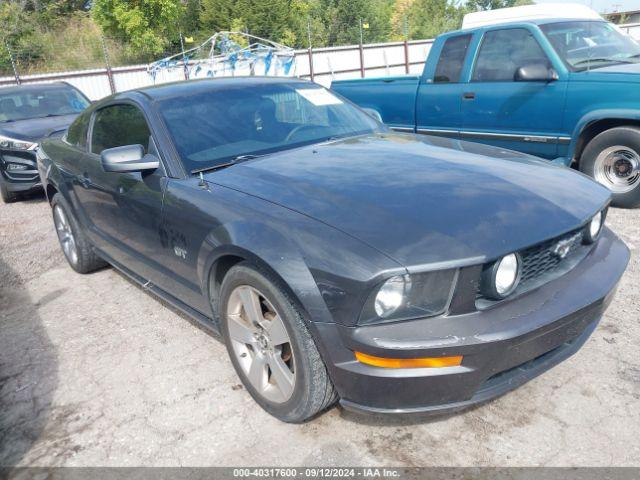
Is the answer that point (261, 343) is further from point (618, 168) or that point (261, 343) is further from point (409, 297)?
point (618, 168)

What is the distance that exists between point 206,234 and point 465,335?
1343 mm

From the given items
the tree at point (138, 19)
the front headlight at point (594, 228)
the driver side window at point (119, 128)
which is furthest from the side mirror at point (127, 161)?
the tree at point (138, 19)

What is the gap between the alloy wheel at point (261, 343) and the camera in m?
2.37

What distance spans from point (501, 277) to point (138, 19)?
1308 inches

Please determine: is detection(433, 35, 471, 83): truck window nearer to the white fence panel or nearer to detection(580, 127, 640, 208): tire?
detection(580, 127, 640, 208): tire

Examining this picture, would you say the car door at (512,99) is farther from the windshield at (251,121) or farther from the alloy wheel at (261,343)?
the alloy wheel at (261,343)

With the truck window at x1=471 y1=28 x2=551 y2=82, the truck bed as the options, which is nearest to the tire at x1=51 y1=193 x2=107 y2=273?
the truck bed

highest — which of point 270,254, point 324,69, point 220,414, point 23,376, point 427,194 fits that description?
point 427,194

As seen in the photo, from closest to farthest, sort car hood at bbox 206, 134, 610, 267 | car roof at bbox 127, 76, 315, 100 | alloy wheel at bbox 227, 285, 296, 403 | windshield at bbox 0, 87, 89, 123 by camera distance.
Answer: car hood at bbox 206, 134, 610, 267 < alloy wheel at bbox 227, 285, 296, 403 < car roof at bbox 127, 76, 315, 100 < windshield at bbox 0, 87, 89, 123

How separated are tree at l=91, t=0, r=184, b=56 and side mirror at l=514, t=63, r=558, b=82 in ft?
99.6

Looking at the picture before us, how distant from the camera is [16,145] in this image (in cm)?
724

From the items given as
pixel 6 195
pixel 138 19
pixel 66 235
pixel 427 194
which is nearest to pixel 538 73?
pixel 427 194

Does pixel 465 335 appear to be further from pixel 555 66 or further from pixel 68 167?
pixel 555 66

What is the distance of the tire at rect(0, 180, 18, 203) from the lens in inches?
292
